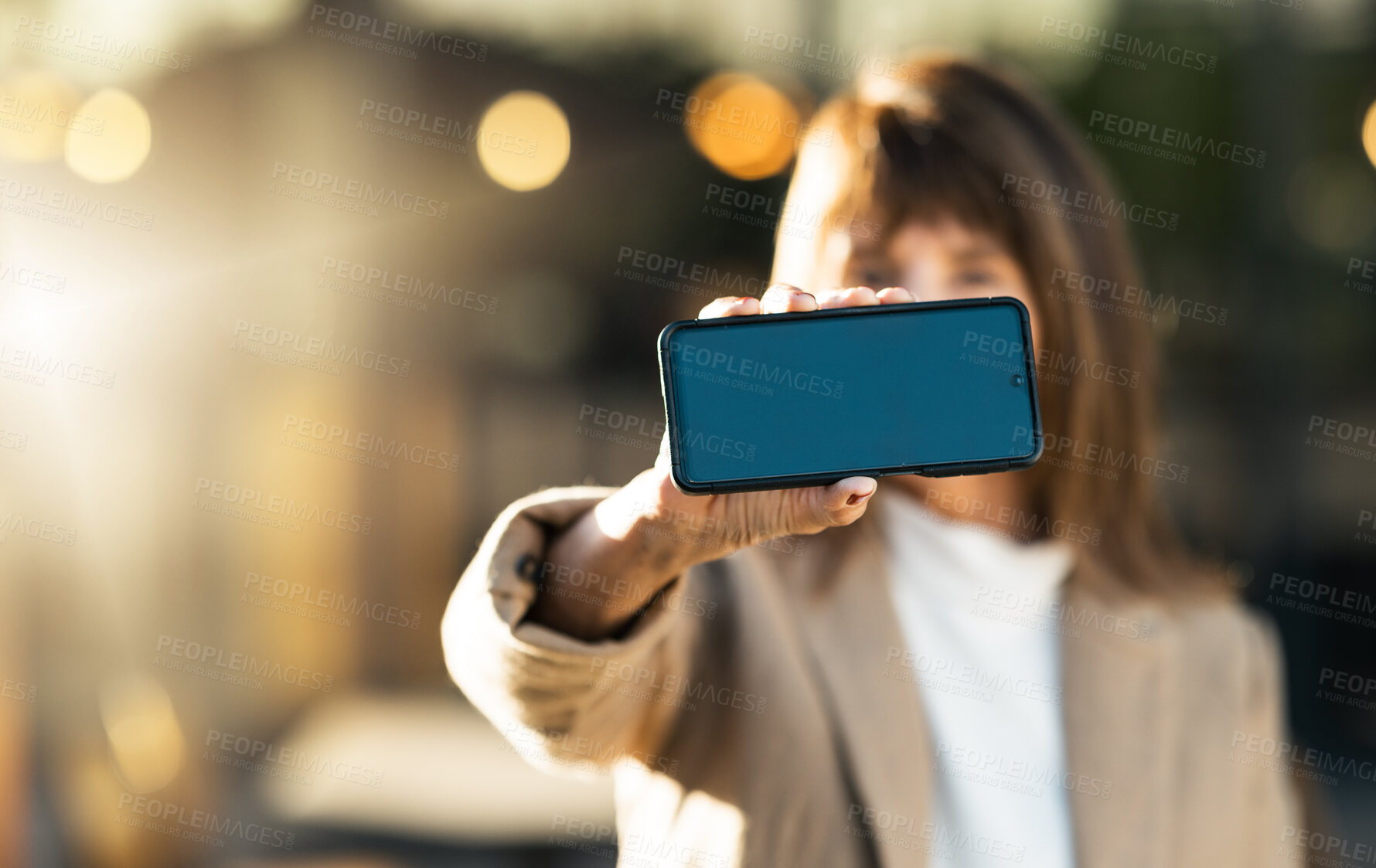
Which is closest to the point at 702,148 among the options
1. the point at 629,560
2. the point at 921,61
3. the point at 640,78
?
the point at 640,78

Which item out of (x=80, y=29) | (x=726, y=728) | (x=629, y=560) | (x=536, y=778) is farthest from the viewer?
(x=536, y=778)

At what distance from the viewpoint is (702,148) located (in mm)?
4445

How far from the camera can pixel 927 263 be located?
1328mm

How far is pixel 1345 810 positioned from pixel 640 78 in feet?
13.9

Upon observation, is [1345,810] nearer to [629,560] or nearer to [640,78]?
[640,78]

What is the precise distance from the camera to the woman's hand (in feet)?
2.87

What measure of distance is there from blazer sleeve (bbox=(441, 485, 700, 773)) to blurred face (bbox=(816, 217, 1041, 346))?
0.45 meters

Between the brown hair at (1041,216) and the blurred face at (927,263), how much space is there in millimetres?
20
